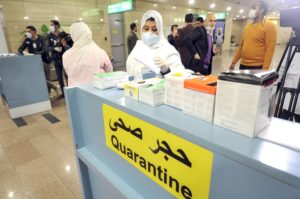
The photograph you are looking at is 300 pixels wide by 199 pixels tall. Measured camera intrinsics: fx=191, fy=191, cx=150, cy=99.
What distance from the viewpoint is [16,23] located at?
17.1 feet

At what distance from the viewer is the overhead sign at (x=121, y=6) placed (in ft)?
20.1

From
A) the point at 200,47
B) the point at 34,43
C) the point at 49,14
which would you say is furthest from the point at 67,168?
the point at 49,14

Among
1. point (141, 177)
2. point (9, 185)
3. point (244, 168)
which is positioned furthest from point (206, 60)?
point (9, 185)

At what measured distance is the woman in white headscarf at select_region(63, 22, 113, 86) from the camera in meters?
2.10

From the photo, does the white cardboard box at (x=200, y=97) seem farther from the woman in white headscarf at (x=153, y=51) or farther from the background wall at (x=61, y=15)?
the background wall at (x=61, y=15)

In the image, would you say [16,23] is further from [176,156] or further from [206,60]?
[176,156]

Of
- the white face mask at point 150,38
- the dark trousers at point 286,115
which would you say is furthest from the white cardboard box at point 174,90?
the white face mask at point 150,38

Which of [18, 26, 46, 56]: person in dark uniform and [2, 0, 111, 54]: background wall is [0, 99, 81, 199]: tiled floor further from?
[2, 0, 111, 54]: background wall

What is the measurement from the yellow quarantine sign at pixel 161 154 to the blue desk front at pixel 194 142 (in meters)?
0.03

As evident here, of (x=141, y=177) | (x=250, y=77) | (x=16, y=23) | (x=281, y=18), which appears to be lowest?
(x=141, y=177)

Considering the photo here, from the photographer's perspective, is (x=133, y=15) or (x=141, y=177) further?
(x=133, y=15)

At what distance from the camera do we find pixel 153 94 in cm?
76

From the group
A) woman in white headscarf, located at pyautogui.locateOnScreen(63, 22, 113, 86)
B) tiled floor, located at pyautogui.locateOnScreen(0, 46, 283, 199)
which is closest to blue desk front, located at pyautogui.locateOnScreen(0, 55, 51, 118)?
tiled floor, located at pyautogui.locateOnScreen(0, 46, 283, 199)

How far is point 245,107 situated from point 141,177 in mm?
560
